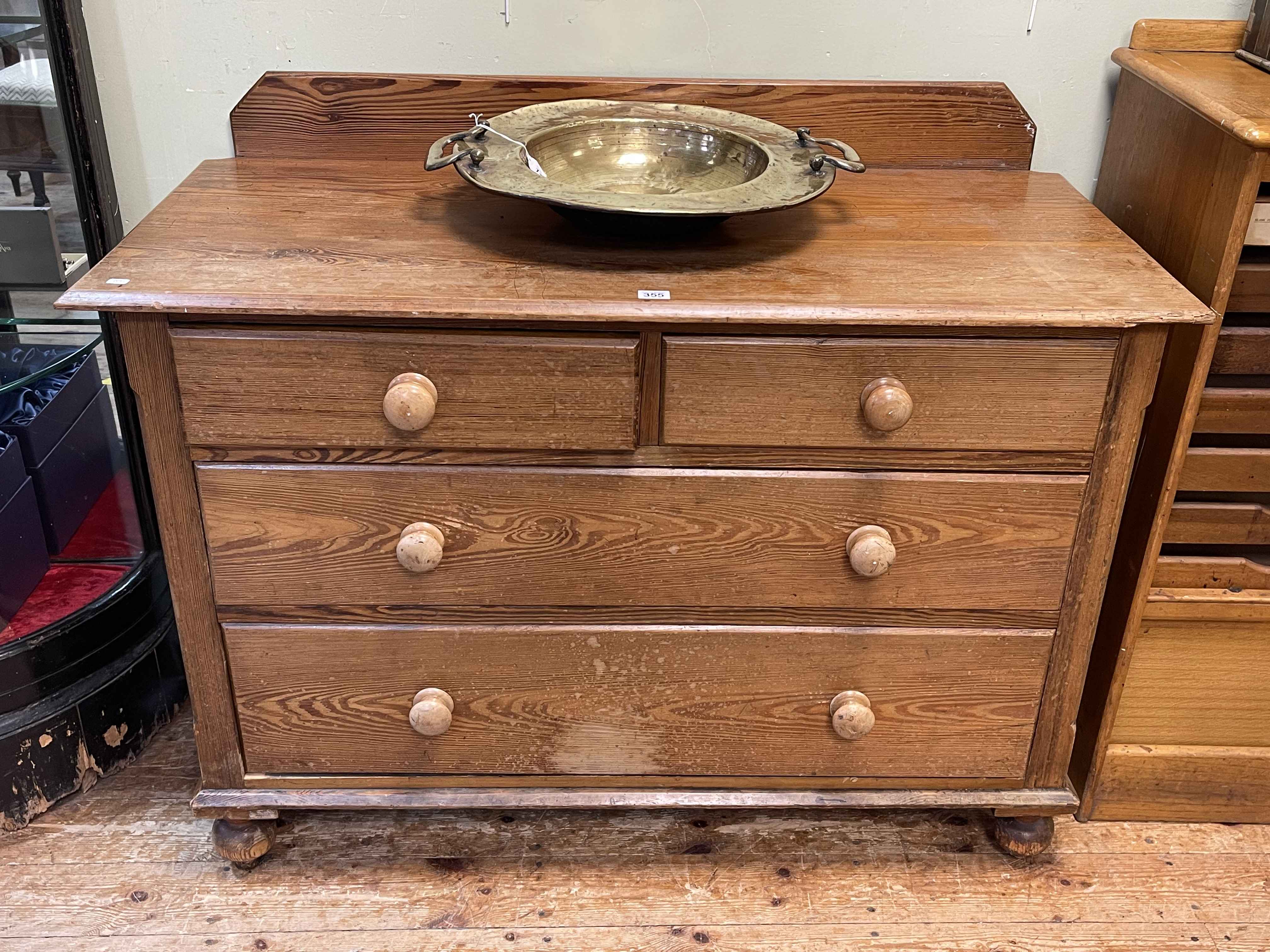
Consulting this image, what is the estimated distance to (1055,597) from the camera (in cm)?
125

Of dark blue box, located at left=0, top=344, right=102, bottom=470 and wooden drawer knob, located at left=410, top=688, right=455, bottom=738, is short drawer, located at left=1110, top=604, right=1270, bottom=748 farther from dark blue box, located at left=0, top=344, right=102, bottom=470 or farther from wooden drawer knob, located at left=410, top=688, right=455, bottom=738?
dark blue box, located at left=0, top=344, right=102, bottom=470

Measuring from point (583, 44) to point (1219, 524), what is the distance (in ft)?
3.26

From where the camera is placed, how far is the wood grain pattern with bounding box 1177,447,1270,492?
50.6 inches

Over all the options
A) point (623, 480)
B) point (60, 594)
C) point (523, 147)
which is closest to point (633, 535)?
point (623, 480)

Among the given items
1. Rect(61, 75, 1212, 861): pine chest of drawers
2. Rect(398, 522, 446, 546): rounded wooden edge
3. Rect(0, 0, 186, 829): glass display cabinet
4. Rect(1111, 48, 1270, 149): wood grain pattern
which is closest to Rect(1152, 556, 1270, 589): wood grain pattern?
Rect(61, 75, 1212, 861): pine chest of drawers

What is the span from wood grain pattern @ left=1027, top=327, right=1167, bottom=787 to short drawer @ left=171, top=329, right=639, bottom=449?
19.5 inches

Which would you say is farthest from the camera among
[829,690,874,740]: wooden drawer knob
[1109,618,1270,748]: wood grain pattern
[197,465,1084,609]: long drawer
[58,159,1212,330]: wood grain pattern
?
[1109,618,1270,748]: wood grain pattern

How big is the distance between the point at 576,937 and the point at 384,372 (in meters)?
0.71

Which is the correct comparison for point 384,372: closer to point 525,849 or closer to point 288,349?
point 288,349

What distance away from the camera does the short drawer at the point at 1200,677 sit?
1.36 metres

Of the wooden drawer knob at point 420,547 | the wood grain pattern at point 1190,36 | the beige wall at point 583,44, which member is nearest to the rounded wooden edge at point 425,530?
the wooden drawer knob at point 420,547

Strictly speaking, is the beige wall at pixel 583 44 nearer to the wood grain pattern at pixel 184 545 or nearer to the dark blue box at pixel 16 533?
the dark blue box at pixel 16 533

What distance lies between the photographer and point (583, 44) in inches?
57.4

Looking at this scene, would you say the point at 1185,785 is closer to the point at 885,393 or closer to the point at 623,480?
the point at 885,393
